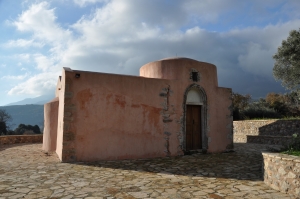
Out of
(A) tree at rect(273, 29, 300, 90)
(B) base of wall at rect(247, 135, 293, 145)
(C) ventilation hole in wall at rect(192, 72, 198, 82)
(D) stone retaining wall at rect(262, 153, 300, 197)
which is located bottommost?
(B) base of wall at rect(247, 135, 293, 145)

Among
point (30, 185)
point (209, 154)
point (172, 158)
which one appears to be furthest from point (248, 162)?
point (30, 185)

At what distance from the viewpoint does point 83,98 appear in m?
7.42

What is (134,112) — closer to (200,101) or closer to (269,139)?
(200,101)

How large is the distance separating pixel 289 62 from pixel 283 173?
1292 cm

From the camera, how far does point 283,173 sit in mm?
4328

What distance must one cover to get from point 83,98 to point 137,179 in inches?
139

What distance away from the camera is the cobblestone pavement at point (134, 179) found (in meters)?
4.22

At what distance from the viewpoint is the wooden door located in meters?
9.11

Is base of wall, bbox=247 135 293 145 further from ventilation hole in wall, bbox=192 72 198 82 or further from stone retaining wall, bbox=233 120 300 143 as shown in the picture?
ventilation hole in wall, bbox=192 72 198 82

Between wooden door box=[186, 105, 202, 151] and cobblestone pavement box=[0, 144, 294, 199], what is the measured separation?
5.39 feet

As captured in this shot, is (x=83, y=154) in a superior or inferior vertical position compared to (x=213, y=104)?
inferior

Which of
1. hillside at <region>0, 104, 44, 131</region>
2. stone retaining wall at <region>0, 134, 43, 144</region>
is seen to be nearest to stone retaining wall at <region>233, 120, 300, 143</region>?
stone retaining wall at <region>0, 134, 43, 144</region>

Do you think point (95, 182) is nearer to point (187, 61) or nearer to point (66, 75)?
point (66, 75)

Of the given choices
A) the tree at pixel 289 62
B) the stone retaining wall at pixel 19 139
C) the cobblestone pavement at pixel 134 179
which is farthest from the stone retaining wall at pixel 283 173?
the stone retaining wall at pixel 19 139
